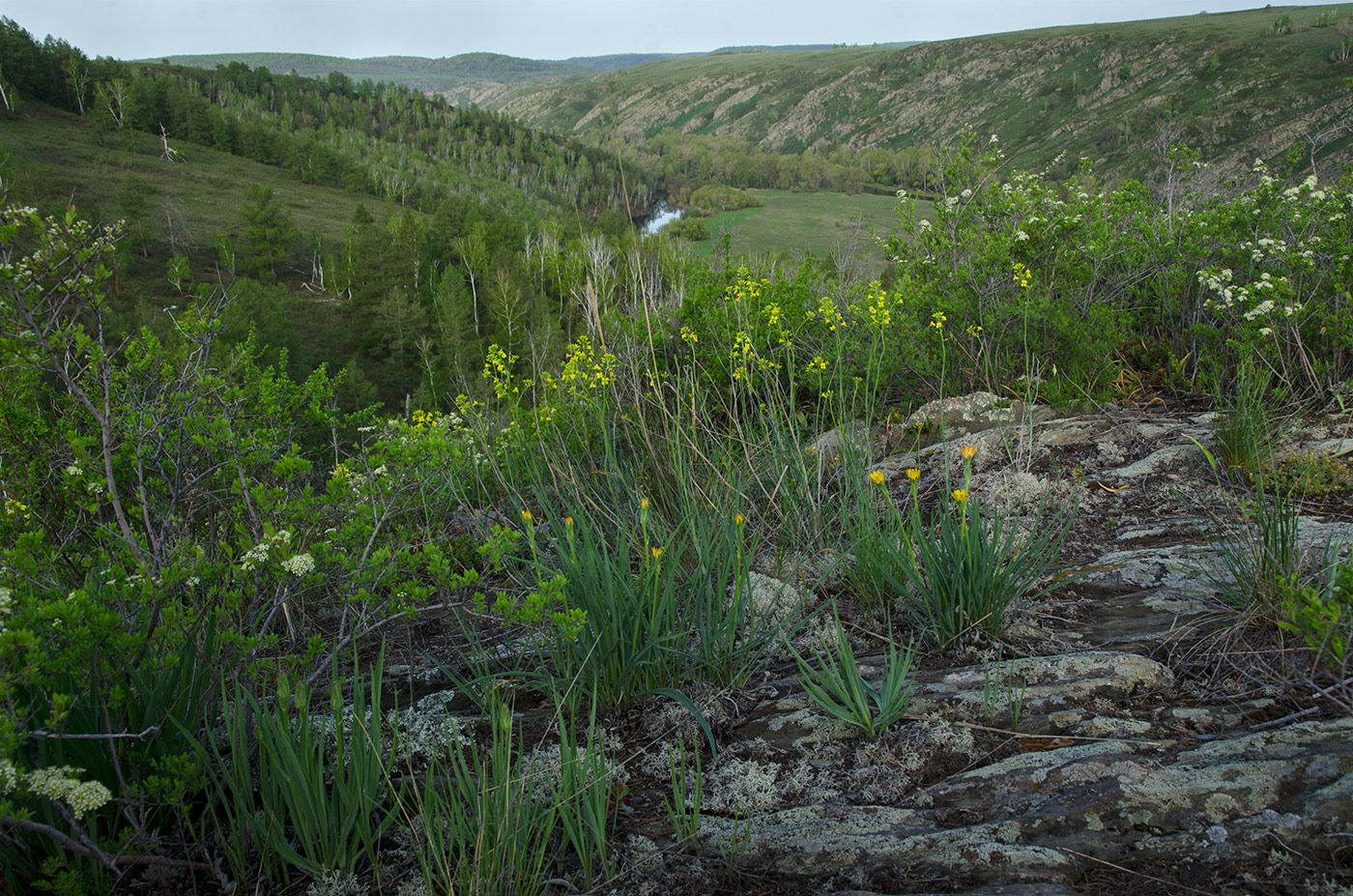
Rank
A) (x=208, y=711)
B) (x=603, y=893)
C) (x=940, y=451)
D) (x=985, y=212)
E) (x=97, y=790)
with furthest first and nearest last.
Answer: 1. (x=985, y=212)
2. (x=940, y=451)
3. (x=208, y=711)
4. (x=603, y=893)
5. (x=97, y=790)

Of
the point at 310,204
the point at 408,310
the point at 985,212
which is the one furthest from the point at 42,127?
the point at 985,212

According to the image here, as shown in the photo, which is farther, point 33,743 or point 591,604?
point 591,604

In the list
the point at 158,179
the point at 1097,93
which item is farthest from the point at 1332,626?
the point at 1097,93

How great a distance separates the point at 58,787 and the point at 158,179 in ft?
284

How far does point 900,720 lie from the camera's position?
1997mm

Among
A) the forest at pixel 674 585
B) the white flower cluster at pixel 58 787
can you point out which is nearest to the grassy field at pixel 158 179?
the forest at pixel 674 585

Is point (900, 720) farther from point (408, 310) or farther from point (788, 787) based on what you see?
point (408, 310)

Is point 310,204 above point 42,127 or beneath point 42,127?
beneath

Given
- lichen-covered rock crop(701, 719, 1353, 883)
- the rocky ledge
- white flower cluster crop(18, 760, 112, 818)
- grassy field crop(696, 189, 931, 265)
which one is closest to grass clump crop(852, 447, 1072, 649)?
the rocky ledge

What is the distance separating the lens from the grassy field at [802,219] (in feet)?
187

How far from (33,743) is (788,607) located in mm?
2392

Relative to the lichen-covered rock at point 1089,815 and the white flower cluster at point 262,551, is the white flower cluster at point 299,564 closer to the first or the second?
the white flower cluster at point 262,551

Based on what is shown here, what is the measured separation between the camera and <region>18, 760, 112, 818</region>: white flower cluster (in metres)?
1.31

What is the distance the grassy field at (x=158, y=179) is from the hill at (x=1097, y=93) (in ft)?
123
